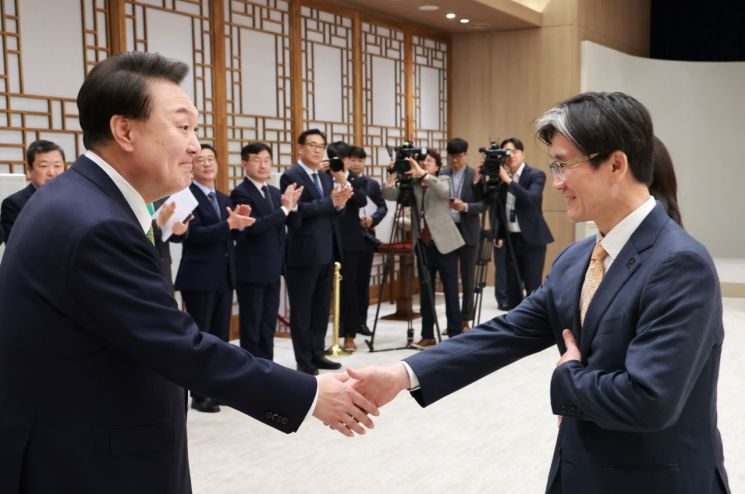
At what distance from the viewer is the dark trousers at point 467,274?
21.0 ft

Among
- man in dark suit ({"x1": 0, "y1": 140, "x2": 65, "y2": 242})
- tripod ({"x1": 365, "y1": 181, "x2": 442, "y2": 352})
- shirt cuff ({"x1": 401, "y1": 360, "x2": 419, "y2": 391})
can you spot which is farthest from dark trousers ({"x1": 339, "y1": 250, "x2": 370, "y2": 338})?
shirt cuff ({"x1": 401, "y1": 360, "x2": 419, "y2": 391})

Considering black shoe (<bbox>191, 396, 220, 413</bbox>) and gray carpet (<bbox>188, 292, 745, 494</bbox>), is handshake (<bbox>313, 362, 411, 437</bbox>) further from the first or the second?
black shoe (<bbox>191, 396, 220, 413</bbox>)

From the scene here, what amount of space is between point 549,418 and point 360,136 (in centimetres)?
411

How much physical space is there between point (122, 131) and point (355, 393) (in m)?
0.81

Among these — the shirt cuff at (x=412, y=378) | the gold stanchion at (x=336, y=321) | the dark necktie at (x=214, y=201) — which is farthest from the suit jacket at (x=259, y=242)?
the shirt cuff at (x=412, y=378)

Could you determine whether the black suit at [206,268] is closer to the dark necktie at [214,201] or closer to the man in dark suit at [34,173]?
the dark necktie at [214,201]

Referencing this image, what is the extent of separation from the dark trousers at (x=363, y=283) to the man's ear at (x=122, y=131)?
16.5 ft

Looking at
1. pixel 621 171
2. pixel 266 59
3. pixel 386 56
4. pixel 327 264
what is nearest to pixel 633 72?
pixel 386 56

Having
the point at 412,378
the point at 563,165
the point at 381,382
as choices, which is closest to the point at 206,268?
the point at 381,382

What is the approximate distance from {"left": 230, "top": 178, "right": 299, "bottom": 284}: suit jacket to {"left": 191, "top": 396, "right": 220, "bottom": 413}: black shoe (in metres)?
0.68

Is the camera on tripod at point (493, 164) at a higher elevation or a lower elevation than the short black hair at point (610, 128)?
lower

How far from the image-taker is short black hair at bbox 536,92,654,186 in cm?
160

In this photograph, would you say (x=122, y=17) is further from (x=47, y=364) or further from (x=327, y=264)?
(x=47, y=364)

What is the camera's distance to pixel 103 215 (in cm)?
154
